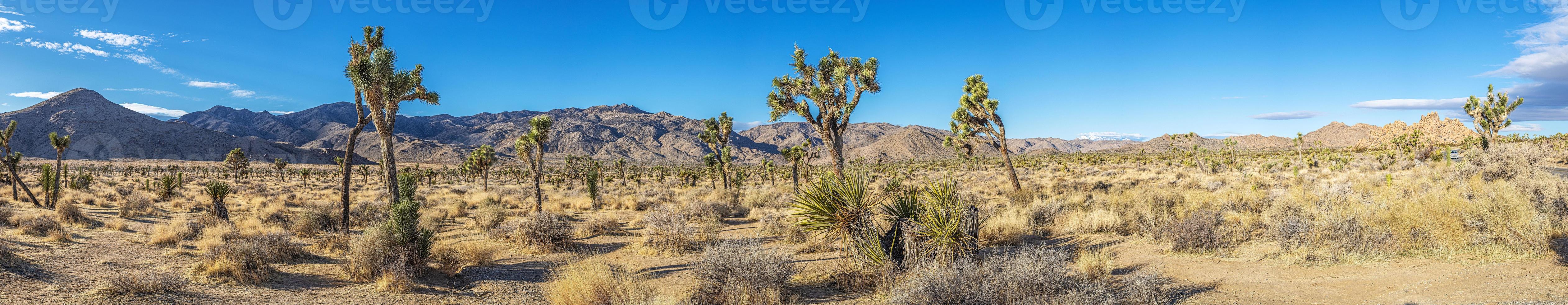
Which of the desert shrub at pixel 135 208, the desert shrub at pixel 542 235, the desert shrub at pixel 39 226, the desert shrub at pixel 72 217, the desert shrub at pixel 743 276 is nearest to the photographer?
the desert shrub at pixel 743 276

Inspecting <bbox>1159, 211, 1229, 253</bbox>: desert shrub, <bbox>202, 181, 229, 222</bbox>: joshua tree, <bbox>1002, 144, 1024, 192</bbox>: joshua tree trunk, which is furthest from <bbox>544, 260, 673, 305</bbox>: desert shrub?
<bbox>1002, 144, 1024, 192</bbox>: joshua tree trunk

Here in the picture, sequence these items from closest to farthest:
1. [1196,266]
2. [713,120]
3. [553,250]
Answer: [1196,266], [553,250], [713,120]

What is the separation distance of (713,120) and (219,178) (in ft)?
149

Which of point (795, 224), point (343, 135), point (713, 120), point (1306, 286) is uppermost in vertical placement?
point (343, 135)

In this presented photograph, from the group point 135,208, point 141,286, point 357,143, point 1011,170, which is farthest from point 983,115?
point 357,143

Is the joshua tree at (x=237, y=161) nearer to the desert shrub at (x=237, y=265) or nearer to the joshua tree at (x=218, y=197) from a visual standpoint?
the joshua tree at (x=218, y=197)

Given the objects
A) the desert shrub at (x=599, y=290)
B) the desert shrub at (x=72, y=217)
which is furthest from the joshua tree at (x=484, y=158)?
the desert shrub at (x=599, y=290)

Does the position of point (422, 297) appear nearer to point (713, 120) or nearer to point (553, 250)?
point (553, 250)

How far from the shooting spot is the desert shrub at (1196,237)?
357 inches

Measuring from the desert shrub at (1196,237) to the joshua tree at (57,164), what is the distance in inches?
1116

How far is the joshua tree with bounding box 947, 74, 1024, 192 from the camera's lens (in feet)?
66.4

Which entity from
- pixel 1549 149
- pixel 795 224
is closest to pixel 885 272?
pixel 795 224

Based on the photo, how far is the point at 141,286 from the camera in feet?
22.2

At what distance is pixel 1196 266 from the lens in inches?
329
